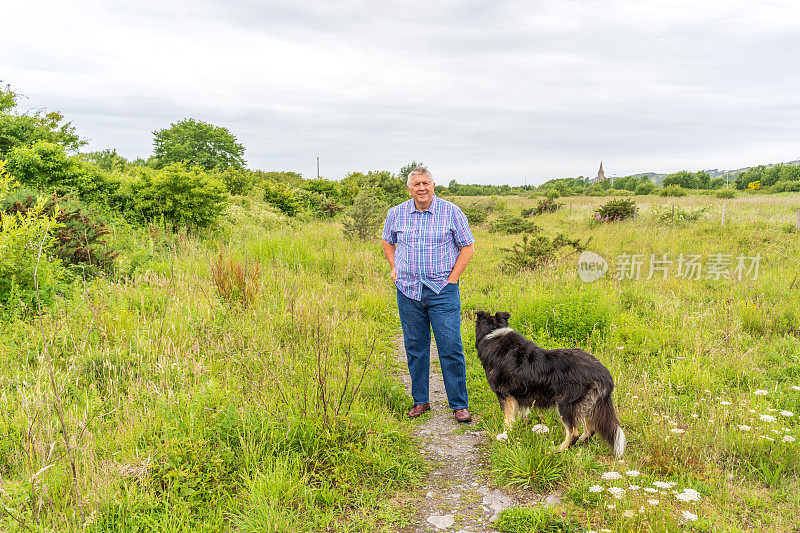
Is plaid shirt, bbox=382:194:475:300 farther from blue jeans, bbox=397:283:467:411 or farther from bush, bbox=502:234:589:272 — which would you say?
bush, bbox=502:234:589:272

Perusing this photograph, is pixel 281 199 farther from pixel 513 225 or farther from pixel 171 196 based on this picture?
pixel 513 225

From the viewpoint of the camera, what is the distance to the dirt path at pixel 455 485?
9.13 ft

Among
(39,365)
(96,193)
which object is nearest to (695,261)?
(39,365)

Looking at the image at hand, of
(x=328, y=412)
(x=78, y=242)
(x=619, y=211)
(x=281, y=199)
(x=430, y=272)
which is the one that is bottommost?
(x=328, y=412)

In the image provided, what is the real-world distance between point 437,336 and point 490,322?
21.7 inches

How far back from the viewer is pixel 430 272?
3859 mm

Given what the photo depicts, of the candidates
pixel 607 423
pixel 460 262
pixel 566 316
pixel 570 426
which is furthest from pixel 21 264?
pixel 566 316

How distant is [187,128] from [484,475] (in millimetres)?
52082

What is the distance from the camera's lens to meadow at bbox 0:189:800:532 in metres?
2.64

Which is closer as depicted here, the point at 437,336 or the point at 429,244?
the point at 429,244

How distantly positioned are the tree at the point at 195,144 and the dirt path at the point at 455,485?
46.9 meters

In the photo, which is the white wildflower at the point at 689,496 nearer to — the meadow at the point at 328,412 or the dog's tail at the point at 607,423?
the meadow at the point at 328,412

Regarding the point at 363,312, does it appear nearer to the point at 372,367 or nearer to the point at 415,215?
the point at 372,367

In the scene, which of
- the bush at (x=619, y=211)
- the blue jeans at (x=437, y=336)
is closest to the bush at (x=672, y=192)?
the bush at (x=619, y=211)
